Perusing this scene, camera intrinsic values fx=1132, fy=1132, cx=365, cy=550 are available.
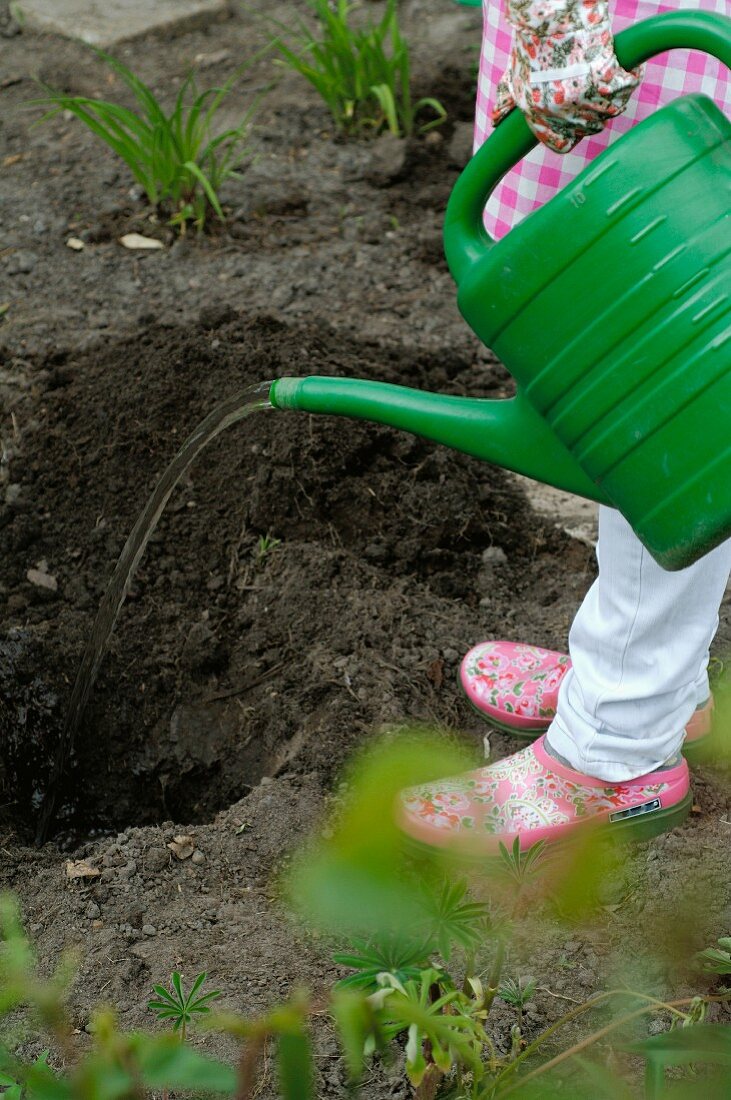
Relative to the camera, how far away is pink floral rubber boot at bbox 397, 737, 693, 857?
5.33 ft

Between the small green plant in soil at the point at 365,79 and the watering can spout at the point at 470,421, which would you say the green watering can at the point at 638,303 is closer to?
the watering can spout at the point at 470,421

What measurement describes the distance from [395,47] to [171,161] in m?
0.83

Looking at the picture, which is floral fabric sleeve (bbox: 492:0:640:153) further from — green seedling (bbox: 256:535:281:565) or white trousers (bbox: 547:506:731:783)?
green seedling (bbox: 256:535:281:565)

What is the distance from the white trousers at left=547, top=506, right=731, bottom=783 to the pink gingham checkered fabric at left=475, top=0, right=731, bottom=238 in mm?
399

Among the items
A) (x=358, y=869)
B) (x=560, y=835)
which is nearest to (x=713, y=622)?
(x=560, y=835)

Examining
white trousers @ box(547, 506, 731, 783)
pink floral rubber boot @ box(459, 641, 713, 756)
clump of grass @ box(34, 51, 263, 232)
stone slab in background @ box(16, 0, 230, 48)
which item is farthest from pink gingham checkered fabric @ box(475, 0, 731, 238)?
stone slab in background @ box(16, 0, 230, 48)

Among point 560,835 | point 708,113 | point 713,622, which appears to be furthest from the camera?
point 560,835

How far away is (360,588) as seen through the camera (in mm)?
2135

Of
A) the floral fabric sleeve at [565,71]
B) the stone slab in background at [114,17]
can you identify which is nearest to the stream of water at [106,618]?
the floral fabric sleeve at [565,71]

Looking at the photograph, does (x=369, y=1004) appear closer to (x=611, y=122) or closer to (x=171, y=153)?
(x=611, y=122)

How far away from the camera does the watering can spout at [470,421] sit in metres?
1.19

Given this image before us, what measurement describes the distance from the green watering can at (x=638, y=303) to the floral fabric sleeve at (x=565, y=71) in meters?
0.02

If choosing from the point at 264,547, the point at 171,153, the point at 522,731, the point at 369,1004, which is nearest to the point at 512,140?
the point at 369,1004

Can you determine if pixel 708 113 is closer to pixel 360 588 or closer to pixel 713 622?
pixel 713 622
